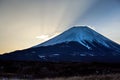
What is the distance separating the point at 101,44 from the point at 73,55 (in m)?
25.3

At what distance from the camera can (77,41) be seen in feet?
463

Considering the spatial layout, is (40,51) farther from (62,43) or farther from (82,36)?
(82,36)

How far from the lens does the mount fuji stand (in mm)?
108050

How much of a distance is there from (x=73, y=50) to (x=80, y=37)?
2766 centimetres

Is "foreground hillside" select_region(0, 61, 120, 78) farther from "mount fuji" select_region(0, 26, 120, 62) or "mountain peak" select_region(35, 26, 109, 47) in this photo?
"mountain peak" select_region(35, 26, 109, 47)

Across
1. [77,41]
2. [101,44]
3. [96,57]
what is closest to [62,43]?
[77,41]

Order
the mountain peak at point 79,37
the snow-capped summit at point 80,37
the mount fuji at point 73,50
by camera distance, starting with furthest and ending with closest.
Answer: the mountain peak at point 79,37 → the snow-capped summit at point 80,37 → the mount fuji at point 73,50

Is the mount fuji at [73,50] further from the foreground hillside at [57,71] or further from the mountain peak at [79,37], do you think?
the foreground hillside at [57,71]

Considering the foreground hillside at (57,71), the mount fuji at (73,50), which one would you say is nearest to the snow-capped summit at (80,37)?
the mount fuji at (73,50)

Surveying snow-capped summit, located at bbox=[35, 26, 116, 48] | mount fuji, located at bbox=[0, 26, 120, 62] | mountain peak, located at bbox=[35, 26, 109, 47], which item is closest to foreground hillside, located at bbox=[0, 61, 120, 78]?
mount fuji, located at bbox=[0, 26, 120, 62]

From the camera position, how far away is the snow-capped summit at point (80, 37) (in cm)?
14162

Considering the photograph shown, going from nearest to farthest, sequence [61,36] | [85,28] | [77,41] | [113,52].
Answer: [113,52] → [77,41] → [61,36] → [85,28]

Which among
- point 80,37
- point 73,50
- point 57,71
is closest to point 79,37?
point 80,37

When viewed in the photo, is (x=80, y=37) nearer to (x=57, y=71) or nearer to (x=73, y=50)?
(x=73, y=50)
